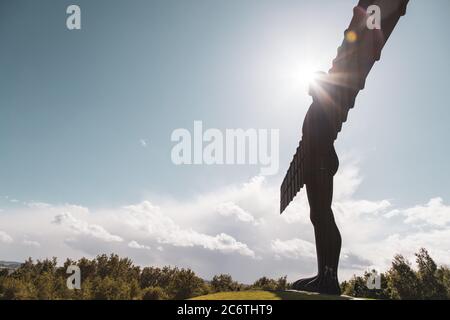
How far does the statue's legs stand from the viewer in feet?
33.0

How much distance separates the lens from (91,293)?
2650 cm

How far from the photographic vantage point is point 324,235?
1038 cm

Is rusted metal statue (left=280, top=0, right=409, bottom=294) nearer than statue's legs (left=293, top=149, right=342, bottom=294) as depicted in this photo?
Yes

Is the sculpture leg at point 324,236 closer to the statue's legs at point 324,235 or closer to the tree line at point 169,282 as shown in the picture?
the statue's legs at point 324,235

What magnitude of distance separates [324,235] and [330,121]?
4070 mm

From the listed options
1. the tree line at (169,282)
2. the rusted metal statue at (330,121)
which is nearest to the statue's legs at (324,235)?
the rusted metal statue at (330,121)

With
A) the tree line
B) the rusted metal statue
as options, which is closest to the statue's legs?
the rusted metal statue

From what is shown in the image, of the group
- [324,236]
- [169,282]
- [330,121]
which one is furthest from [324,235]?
[169,282]

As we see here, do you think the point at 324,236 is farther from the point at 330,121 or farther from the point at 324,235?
the point at 330,121

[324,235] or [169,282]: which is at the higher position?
[324,235]

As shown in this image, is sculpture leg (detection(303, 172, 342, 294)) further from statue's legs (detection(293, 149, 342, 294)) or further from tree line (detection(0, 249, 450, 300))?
tree line (detection(0, 249, 450, 300))

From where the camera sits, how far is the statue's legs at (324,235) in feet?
33.0
